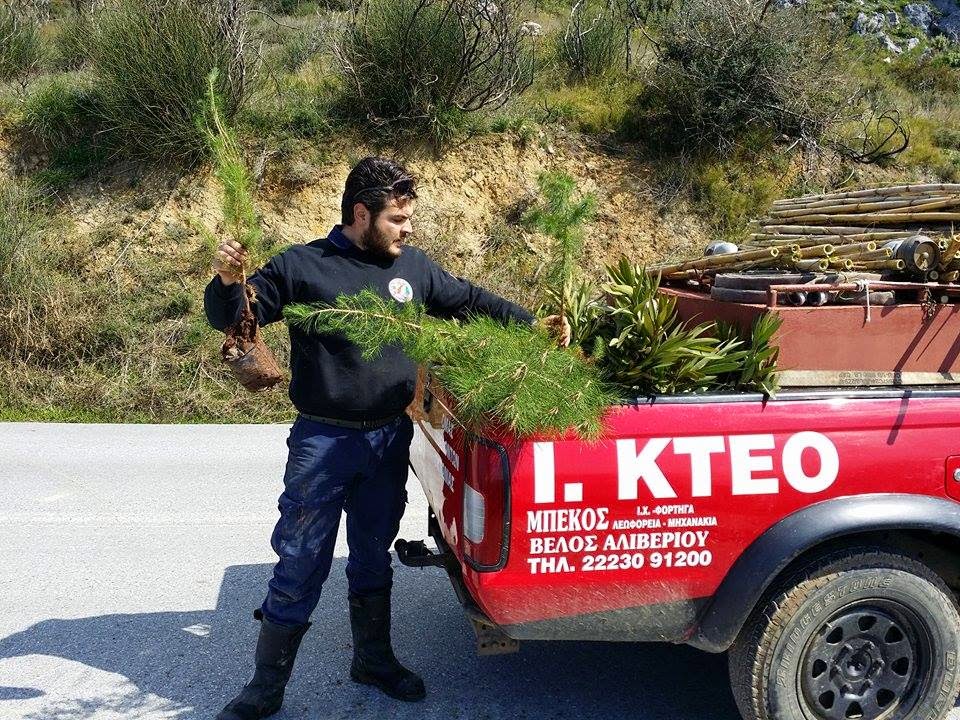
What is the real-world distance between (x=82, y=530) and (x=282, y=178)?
8056 millimetres

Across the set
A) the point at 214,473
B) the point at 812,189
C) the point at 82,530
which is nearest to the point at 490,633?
the point at 82,530

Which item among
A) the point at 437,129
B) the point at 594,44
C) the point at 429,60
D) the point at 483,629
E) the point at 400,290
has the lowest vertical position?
the point at 483,629

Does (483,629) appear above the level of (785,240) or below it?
below

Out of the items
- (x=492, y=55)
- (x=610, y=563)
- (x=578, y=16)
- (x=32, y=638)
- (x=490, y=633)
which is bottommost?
(x=32, y=638)

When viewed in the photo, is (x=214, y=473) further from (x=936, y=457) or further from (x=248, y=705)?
(x=936, y=457)

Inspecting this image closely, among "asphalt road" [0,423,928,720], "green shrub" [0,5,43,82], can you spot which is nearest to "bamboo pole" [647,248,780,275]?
"asphalt road" [0,423,928,720]

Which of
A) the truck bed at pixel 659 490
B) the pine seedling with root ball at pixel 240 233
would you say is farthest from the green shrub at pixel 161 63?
the truck bed at pixel 659 490

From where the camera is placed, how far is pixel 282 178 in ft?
42.9

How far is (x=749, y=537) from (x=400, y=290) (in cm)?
165

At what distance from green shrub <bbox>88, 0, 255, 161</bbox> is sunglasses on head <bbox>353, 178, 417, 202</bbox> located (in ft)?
30.8

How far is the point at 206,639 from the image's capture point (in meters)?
4.33

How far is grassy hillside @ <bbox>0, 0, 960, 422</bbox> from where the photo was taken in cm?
1213

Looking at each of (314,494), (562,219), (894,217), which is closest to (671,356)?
(562,219)

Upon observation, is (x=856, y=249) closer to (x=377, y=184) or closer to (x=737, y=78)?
(x=377, y=184)
